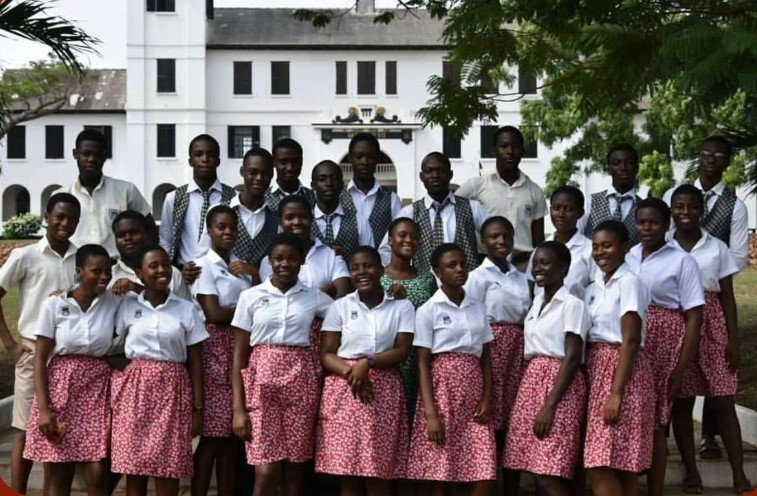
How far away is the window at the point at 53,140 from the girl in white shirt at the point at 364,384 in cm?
4225

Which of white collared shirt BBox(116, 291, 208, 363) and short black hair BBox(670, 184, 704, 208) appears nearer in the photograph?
white collared shirt BBox(116, 291, 208, 363)

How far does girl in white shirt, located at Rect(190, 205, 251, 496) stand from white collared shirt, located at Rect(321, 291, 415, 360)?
0.58 meters

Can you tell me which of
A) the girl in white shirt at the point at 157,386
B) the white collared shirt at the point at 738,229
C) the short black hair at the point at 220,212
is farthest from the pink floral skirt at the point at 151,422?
the white collared shirt at the point at 738,229

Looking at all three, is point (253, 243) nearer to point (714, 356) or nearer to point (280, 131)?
point (714, 356)

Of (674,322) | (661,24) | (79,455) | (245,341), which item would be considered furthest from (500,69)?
(79,455)

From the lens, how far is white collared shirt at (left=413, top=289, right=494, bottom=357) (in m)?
5.75

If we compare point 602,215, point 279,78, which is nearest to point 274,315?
point 602,215

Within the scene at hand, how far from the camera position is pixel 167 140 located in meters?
44.0

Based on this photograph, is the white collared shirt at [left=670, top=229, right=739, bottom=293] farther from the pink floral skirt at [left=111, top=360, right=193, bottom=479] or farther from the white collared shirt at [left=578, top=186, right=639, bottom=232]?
the pink floral skirt at [left=111, top=360, right=193, bottom=479]

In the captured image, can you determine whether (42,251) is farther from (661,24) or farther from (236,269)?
(661,24)

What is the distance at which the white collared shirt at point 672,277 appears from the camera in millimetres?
6062

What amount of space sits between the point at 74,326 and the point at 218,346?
29.0 inches

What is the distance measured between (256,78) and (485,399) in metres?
40.1

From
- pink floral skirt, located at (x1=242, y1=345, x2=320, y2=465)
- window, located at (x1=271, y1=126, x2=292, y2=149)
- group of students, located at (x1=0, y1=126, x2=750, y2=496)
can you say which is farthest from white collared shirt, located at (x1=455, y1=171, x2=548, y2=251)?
window, located at (x1=271, y1=126, x2=292, y2=149)
